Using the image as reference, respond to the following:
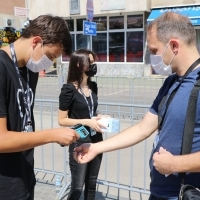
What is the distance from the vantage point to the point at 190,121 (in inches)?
69.9

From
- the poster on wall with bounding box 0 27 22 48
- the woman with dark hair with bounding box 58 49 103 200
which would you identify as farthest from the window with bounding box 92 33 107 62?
the woman with dark hair with bounding box 58 49 103 200

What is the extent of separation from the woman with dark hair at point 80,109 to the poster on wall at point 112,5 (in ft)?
48.3

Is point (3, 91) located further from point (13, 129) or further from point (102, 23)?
point (102, 23)

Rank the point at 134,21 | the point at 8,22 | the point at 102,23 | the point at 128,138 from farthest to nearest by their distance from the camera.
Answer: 1. the point at 8,22
2. the point at 102,23
3. the point at 134,21
4. the point at 128,138

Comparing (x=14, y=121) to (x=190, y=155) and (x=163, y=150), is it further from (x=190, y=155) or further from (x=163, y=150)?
(x=190, y=155)

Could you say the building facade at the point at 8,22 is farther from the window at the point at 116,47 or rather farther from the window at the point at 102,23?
the window at the point at 116,47

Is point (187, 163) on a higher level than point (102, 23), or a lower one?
lower

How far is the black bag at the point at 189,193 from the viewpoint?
1.70 meters

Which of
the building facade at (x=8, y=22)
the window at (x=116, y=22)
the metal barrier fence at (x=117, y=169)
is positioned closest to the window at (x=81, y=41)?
the window at (x=116, y=22)

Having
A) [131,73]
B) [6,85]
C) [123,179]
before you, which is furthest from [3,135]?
[131,73]

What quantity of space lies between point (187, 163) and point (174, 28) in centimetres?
80

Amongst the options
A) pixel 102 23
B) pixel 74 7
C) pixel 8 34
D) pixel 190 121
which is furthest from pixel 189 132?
pixel 8 34

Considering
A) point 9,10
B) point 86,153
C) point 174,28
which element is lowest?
point 86,153

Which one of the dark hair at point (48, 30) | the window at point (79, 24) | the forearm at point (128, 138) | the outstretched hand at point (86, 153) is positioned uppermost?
the window at point (79, 24)
